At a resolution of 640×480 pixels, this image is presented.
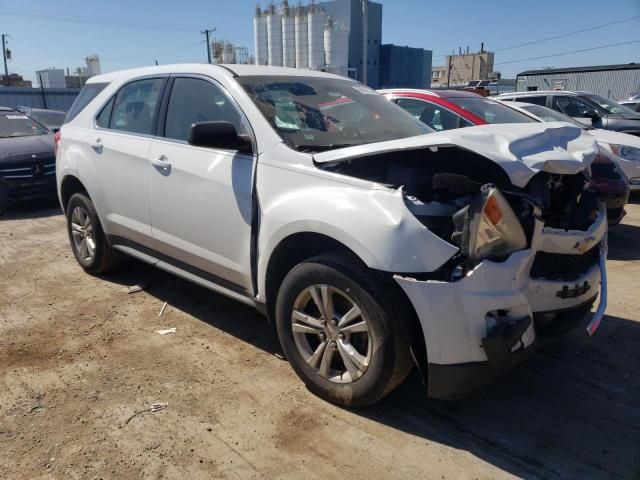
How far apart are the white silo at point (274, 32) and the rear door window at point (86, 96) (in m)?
51.3

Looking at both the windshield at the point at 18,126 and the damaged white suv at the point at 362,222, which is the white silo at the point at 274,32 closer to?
the windshield at the point at 18,126

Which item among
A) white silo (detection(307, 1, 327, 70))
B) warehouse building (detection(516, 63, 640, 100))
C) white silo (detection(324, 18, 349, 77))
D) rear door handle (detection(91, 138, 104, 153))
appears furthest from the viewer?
white silo (detection(324, 18, 349, 77))

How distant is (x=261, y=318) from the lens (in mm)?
4160

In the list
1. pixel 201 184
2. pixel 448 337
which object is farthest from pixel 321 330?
pixel 201 184

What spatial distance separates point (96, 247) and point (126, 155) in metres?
1.14

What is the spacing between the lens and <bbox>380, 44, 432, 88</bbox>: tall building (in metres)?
64.8

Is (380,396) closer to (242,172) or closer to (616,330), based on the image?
(242,172)

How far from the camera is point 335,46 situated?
171 ft

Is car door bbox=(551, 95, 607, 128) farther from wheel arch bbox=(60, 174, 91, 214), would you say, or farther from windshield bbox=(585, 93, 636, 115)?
wheel arch bbox=(60, 174, 91, 214)

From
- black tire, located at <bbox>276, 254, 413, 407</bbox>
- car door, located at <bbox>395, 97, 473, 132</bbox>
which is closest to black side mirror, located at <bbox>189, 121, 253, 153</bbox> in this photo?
black tire, located at <bbox>276, 254, 413, 407</bbox>

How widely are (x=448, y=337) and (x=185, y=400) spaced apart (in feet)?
5.22

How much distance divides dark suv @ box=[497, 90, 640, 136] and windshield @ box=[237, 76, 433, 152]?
759 cm

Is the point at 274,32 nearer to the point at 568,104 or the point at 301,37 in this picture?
the point at 301,37

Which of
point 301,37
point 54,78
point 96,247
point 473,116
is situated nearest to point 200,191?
point 96,247
